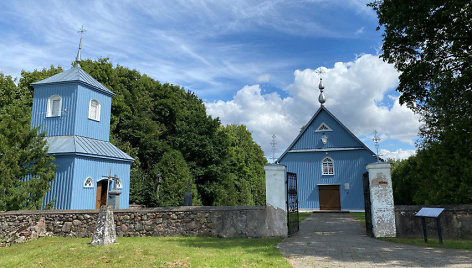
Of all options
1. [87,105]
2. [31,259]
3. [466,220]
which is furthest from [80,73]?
[466,220]

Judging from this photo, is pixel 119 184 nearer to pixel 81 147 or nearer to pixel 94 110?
pixel 81 147

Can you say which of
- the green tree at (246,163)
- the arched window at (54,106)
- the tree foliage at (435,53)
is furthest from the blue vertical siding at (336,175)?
the arched window at (54,106)

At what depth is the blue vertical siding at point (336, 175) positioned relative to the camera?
78.8ft

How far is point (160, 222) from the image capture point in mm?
10953

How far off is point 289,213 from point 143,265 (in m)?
5.48

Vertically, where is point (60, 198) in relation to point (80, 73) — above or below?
below

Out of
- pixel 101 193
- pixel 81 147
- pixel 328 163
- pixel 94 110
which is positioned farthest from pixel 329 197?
pixel 94 110

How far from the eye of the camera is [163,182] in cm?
2297

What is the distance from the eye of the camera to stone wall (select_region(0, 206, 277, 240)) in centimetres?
1023

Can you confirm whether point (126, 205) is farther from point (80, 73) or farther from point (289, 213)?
point (289, 213)

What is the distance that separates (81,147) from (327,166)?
1795 centimetres

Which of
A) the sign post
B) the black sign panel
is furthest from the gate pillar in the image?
the sign post

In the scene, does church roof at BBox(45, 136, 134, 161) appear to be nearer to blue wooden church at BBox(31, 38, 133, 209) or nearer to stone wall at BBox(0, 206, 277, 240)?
blue wooden church at BBox(31, 38, 133, 209)

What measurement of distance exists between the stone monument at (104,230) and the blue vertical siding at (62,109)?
9.78 meters
